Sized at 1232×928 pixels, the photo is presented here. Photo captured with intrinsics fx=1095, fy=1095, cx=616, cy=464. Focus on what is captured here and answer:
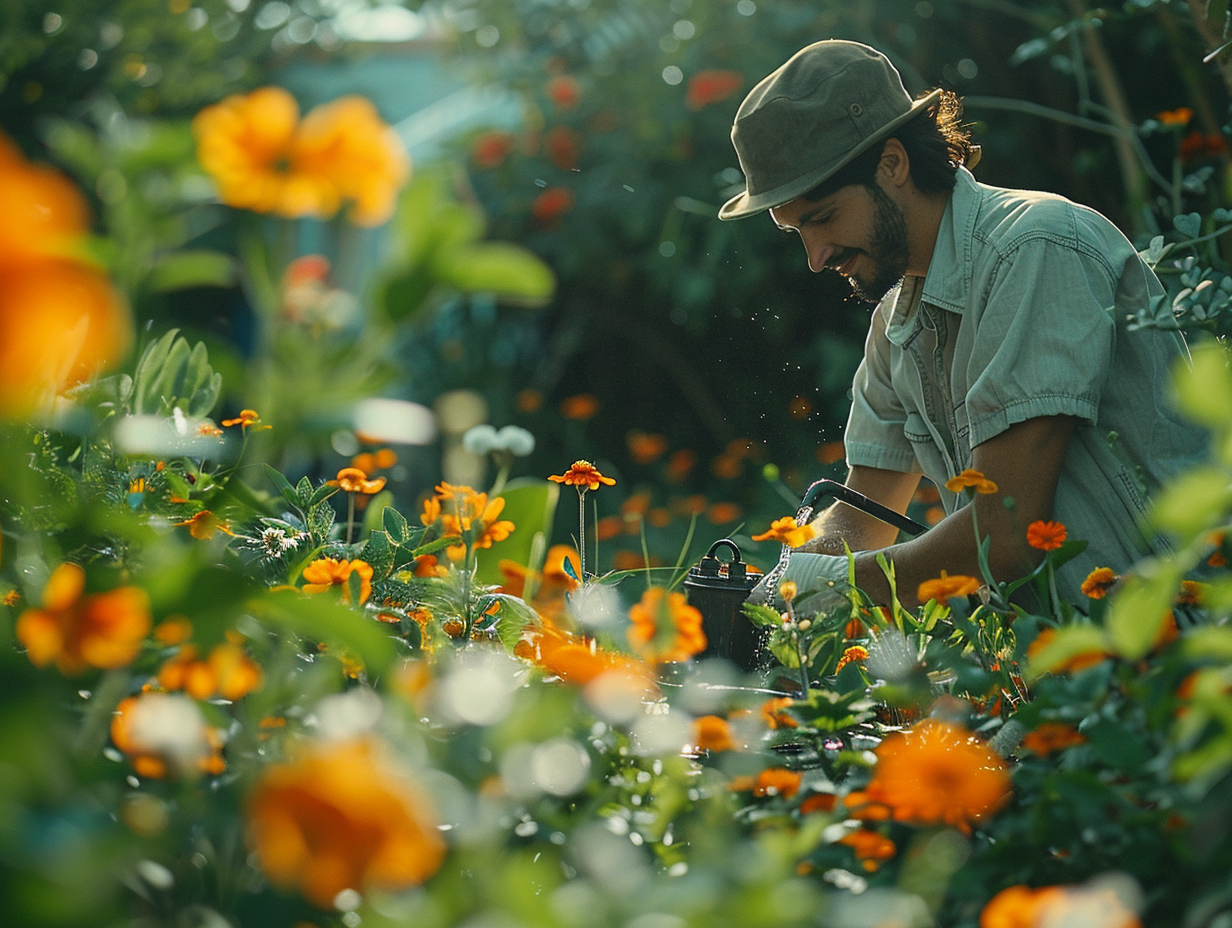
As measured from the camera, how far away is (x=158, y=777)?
62cm

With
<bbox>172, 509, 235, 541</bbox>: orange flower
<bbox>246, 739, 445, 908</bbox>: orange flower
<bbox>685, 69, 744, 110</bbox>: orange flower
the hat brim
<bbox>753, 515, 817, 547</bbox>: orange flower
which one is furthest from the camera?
<bbox>685, 69, 744, 110</bbox>: orange flower

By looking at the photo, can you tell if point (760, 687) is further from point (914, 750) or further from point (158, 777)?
point (158, 777)

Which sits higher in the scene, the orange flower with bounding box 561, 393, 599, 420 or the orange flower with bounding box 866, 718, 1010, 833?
the orange flower with bounding box 866, 718, 1010, 833

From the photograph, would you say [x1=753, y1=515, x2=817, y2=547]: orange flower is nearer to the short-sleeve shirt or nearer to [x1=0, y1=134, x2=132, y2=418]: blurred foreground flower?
the short-sleeve shirt

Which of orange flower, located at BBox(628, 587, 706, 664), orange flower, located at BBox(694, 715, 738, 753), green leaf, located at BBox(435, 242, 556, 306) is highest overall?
green leaf, located at BBox(435, 242, 556, 306)

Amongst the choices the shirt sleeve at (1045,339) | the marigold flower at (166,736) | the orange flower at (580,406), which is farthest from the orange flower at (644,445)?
the marigold flower at (166,736)

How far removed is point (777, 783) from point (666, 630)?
13 centimetres

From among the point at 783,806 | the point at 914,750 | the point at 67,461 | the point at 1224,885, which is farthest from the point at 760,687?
the point at 67,461

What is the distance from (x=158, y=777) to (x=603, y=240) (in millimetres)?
3804

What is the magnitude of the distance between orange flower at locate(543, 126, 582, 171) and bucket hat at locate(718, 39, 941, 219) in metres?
2.51

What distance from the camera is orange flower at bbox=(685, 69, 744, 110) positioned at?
12.0ft

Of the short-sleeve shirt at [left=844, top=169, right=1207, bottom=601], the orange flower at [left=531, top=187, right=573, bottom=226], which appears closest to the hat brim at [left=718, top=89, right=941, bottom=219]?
the short-sleeve shirt at [left=844, top=169, right=1207, bottom=601]

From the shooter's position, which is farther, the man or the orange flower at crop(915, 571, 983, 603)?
the man

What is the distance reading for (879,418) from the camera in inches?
82.7
